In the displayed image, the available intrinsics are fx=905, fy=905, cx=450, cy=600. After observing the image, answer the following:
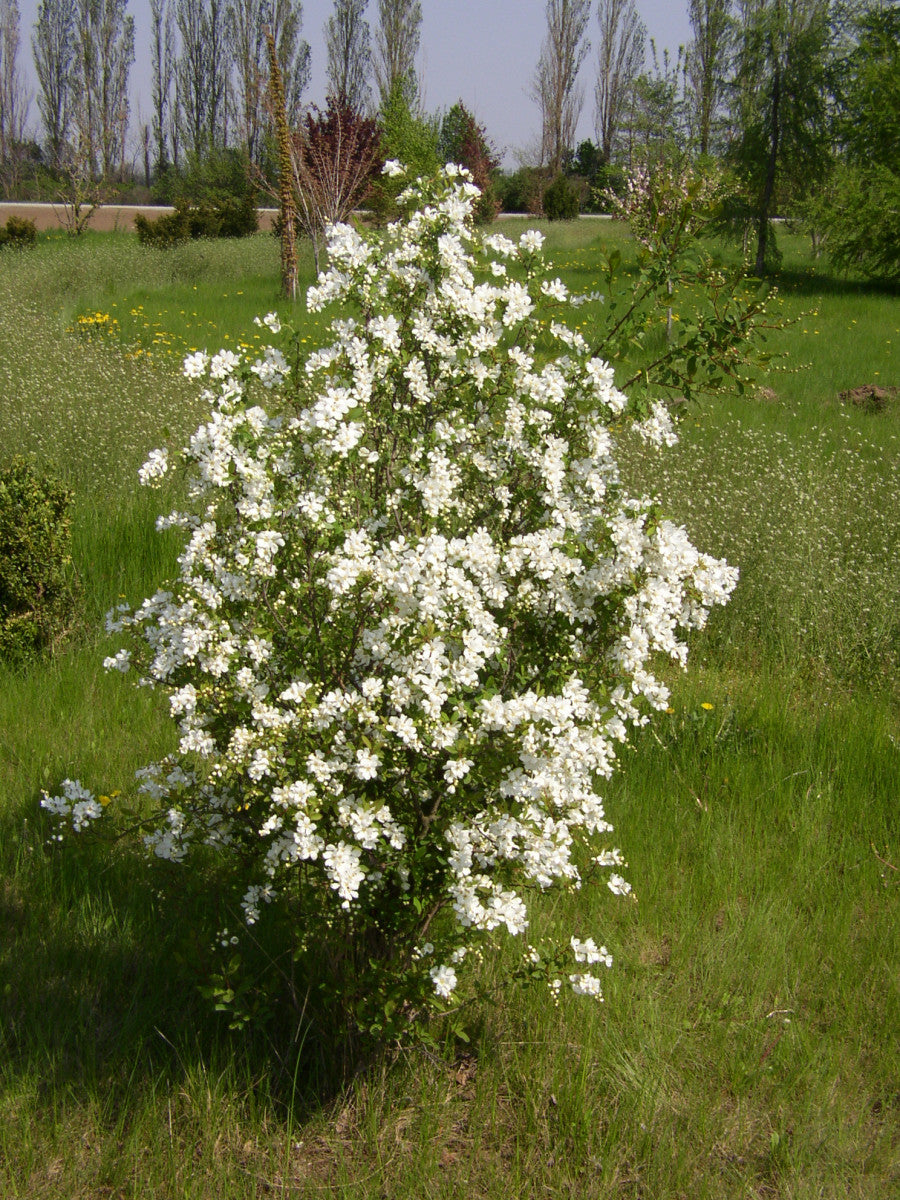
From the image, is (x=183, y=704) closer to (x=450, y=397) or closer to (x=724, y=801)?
(x=450, y=397)

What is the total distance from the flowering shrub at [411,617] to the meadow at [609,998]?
0.31 metres

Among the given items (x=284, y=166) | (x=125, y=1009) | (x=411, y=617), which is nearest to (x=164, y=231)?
(x=284, y=166)

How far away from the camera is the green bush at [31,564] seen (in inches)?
180

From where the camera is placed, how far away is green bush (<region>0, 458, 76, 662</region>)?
457cm

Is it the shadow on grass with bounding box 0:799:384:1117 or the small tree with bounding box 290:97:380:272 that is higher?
the small tree with bounding box 290:97:380:272

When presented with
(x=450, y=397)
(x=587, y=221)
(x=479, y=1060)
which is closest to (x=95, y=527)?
(x=450, y=397)

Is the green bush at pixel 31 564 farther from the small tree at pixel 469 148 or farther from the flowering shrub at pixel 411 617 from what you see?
the small tree at pixel 469 148

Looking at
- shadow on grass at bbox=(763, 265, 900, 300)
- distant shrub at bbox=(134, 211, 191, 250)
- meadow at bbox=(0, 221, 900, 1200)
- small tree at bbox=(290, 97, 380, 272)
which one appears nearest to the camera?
meadow at bbox=(0, 221, 900, 1200)

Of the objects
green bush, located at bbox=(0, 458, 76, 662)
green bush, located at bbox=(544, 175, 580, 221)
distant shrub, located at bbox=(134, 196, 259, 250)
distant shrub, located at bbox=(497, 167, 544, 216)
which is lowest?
green bush, located at bbox=(0, 458, 76, 662)

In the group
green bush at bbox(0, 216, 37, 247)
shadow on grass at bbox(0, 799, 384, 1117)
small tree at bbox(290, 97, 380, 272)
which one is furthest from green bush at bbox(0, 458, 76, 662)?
green bush at bbox(0, 216, 37, 247)

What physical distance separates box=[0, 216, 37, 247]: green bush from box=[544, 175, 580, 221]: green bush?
16774mm

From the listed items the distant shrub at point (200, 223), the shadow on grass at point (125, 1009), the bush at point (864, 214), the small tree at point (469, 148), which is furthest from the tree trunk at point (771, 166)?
the shadow on grass at point (125, 1009)

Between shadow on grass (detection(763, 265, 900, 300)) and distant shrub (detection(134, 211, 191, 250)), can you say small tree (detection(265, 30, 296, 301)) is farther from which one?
shadow on grass (detection(763, 265, 900, 300))

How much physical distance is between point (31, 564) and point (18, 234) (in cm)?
2219
